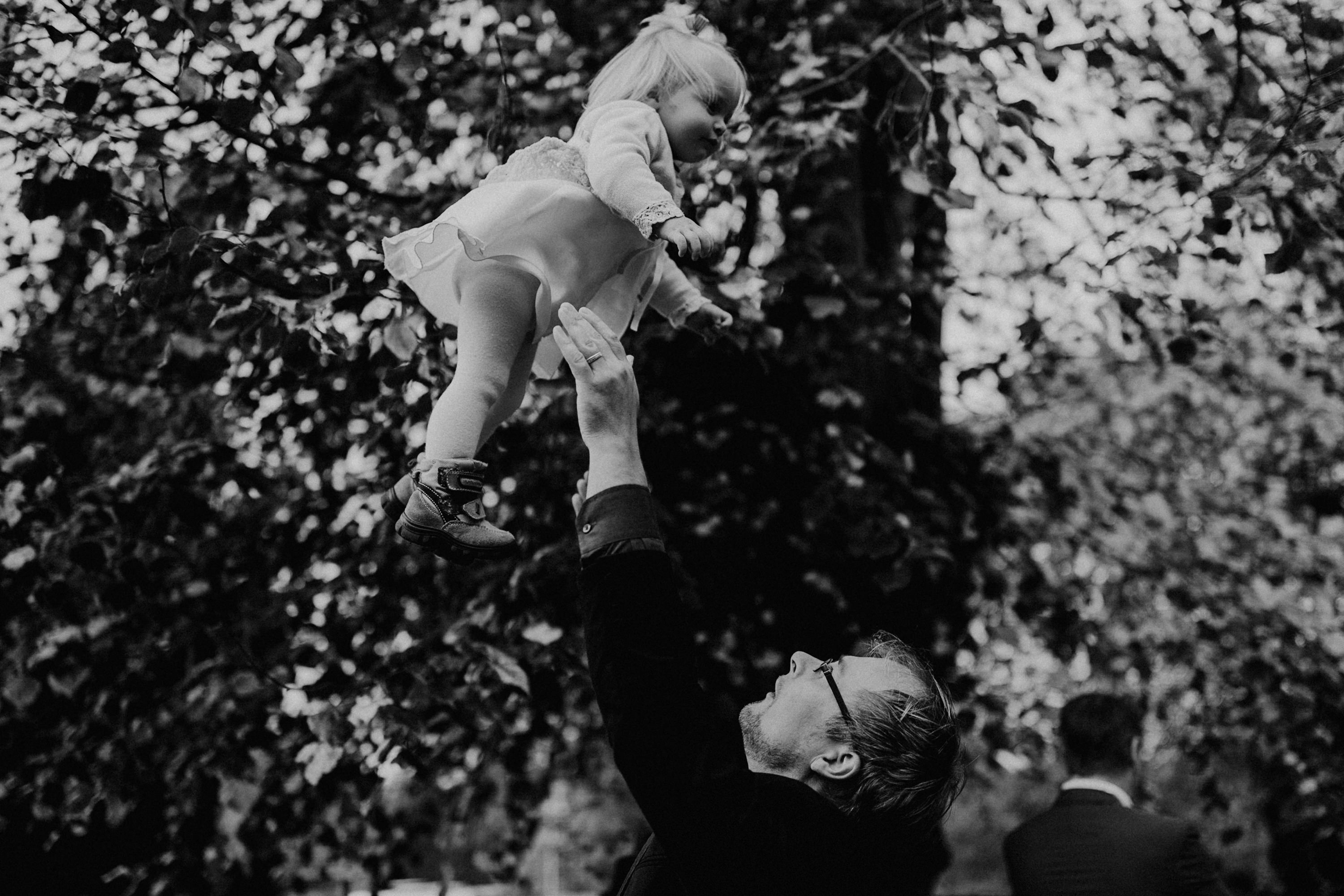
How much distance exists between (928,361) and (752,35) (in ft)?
5.38

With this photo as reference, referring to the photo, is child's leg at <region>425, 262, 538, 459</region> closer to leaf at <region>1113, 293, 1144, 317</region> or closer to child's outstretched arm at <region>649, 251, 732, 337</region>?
child's outstretched arm at <region>649, 251, 732, 337</region>

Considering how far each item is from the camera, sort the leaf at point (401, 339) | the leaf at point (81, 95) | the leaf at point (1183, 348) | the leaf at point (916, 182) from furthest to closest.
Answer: the leaf at point (1183, 348)
the leaf at point (916, 182)
the leaf at point (81, 95)
the leaf at point (401, 339)

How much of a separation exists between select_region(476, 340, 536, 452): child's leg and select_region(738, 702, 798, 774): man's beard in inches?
25.9

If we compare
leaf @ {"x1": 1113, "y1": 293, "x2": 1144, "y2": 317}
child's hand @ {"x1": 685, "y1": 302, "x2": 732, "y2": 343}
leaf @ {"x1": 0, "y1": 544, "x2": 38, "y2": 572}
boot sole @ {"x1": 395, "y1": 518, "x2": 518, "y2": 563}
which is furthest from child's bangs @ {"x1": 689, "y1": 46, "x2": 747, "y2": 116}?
leaf @ {"x1": 0, "y1": 544, "x2": 38, "y2": 572}

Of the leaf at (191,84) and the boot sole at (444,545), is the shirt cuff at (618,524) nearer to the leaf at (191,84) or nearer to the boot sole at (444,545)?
the boot sole at (444,545)

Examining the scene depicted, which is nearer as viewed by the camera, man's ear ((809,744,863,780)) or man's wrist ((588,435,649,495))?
man's wrist ((588,435,649,495))

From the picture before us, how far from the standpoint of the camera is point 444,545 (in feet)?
6.40

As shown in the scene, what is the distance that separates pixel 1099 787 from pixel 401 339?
2.37 m

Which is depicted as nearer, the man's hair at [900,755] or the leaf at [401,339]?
the man's hair at [900,755]

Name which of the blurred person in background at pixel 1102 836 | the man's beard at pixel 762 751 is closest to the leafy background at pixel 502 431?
the blurred person in background at pixel 1102 836

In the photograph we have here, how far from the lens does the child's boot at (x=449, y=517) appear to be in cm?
193

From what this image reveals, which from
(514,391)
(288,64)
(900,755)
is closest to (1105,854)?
(900,755)

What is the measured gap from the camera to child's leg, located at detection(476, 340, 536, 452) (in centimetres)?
216

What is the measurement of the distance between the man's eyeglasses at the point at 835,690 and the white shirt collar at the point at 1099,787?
204 centimetres
